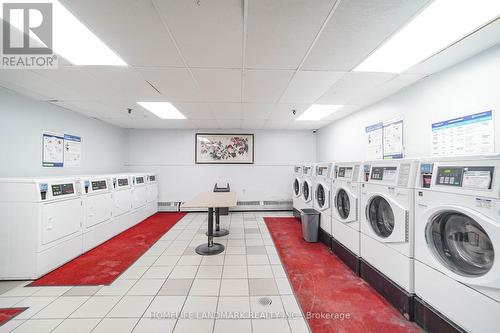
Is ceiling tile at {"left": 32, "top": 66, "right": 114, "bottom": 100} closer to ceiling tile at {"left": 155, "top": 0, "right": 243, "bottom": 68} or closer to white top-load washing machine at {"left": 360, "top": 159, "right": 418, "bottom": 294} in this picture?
ceiling tile at {"left": 155, "top": 0, "right": 243, "bottom": 68}

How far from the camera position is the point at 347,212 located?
114 inches

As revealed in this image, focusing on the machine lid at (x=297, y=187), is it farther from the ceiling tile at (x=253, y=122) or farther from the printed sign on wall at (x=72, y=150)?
the printed sign on wall at (x=72, y=150)

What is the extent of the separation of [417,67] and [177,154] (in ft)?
18.2

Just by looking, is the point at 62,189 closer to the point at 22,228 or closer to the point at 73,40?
the point at 22,228

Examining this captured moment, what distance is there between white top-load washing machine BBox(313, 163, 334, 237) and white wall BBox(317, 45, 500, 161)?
95cm

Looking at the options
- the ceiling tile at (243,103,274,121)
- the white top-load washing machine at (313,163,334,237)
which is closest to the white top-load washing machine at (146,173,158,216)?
the ceiling tile at (243,103,274,121)

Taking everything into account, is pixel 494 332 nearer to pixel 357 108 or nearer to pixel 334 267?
pixel 334 267

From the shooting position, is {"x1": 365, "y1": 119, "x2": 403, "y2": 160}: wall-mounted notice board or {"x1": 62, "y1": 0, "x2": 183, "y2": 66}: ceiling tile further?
{"x1": 365, "y1": 119, "x2": 403, "y2": 160}: wall-mounted notice board

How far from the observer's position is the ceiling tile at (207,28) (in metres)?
1.40

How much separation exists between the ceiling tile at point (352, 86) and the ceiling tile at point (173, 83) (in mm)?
2038

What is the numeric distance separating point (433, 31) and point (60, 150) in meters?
5.56

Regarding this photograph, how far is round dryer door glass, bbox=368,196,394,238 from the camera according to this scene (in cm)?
218

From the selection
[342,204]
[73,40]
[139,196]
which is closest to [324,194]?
[342,204]

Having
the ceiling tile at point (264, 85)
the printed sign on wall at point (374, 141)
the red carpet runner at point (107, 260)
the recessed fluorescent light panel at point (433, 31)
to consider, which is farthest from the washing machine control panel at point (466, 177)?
the red carpet runner at point (107, 260)
